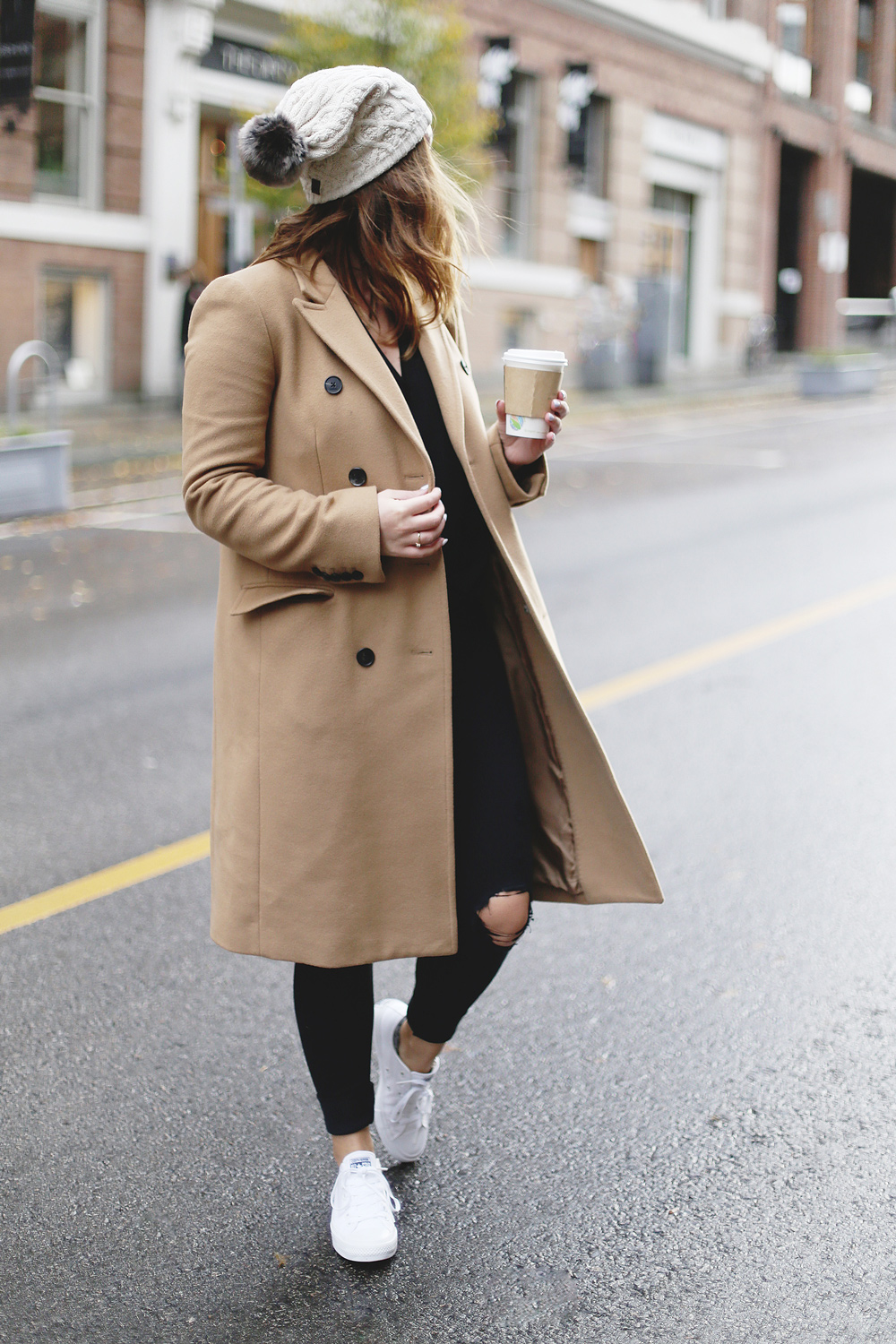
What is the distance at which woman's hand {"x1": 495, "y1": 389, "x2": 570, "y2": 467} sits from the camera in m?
2.46

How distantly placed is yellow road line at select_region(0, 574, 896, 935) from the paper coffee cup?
7.60 feet

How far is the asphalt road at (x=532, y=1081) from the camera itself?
8.08ft

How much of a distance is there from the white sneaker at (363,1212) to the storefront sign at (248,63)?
18.7 m

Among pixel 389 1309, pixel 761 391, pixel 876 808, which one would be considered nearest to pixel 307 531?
pixel 389 1309

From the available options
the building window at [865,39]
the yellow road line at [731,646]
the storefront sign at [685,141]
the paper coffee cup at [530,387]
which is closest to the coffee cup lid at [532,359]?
the paper coffee cup at [530,387]

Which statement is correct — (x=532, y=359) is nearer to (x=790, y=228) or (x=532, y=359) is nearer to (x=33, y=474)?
(x=33, y=474)

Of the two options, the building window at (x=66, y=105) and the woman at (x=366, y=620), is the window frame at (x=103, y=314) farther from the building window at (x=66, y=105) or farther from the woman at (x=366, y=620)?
the woman at (x=366, y=620)

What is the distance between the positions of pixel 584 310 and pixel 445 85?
8550 millimetres

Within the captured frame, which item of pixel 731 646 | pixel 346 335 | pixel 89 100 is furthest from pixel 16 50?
pixel 346 335

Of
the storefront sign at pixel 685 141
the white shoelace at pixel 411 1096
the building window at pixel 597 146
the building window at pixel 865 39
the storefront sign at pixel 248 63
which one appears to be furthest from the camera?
the building window at pixel 865 39

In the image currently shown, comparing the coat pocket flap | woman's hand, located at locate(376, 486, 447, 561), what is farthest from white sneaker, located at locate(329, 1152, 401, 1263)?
woman's hand, located at locate(376, 486, 447, 561)

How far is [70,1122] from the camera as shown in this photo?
Answer: 9.86ft

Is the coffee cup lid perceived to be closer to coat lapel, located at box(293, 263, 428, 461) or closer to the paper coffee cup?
the paper coffee cup

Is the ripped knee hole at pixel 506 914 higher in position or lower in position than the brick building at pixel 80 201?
lower
